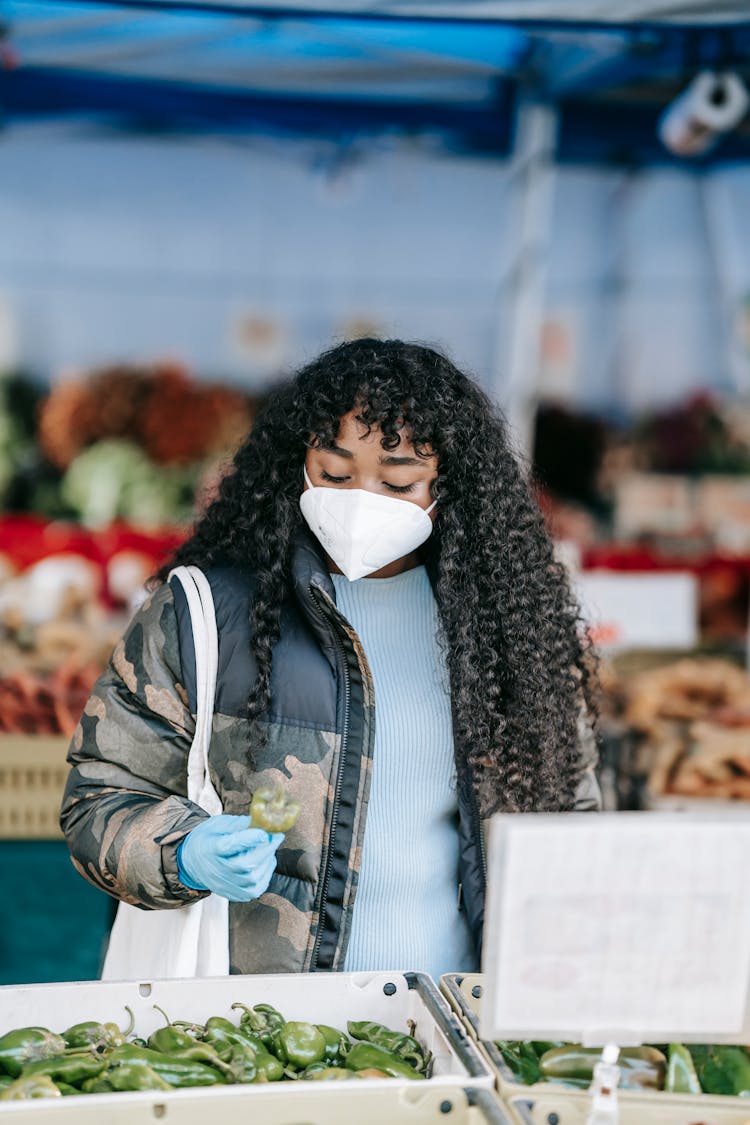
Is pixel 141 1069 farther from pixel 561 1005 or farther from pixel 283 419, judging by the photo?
pixel 283 419

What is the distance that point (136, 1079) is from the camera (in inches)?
62.9

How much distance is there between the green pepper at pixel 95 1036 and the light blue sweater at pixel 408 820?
448 mm

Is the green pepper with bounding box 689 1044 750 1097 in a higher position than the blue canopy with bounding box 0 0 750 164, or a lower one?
lower

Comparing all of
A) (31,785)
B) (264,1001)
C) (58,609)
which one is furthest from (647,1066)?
(58,609)

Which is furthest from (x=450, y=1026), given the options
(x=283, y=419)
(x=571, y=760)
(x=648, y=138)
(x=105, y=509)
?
(x=105, y=509)

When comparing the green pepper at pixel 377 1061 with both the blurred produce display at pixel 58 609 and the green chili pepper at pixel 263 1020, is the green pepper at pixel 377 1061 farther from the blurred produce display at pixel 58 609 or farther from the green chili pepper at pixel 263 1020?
the blurred produce display at pixel 58 609

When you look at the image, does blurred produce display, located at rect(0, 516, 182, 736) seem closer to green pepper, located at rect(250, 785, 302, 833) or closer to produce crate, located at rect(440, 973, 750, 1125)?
green pepper, located at rect(250, 785, 302, 833)

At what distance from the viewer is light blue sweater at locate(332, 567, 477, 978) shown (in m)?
2.05

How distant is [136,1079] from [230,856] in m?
0.33

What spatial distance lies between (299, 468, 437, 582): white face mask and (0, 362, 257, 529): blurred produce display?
5.96 metres

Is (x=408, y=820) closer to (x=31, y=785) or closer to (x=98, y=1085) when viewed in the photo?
(x=98, y=1085)

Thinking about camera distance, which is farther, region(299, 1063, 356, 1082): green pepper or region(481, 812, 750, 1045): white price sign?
region(299, 1063, 356, 1082): green pepper

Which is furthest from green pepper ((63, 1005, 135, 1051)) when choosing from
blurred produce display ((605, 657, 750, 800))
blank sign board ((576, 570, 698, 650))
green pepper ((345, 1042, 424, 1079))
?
blank sign board ((576, 570, 698, 650))

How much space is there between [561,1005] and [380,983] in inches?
16.6
